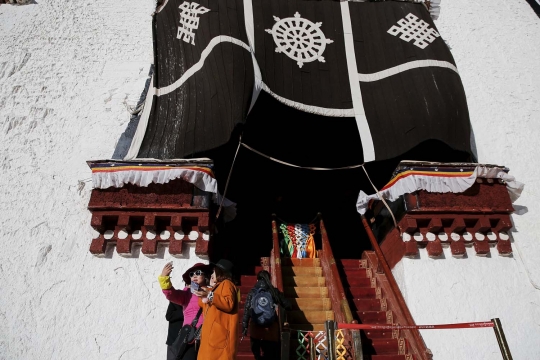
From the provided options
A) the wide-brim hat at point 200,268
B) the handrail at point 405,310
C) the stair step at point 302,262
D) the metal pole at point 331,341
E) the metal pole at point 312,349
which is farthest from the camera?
the stair step at point 302,262

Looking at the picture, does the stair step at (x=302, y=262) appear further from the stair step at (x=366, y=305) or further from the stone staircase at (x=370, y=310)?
the stair step at (x=366, y=305)

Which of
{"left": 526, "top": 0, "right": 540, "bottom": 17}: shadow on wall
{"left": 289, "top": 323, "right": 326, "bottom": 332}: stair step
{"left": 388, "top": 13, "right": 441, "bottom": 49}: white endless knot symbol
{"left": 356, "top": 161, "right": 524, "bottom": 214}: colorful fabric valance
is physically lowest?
{"left": 289, "top": 323, "right": 326, "bottom": 332}: stair step

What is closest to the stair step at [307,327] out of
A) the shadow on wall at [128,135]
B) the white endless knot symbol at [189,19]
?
the shadow on wall at [128,135]

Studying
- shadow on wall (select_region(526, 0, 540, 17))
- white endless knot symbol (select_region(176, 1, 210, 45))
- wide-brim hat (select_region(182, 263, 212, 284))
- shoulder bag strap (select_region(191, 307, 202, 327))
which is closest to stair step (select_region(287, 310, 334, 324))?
wide-brim hat (select_region(182, 263, 212, 284))

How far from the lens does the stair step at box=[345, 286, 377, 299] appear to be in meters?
5.07

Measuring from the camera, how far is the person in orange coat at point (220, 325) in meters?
3.02

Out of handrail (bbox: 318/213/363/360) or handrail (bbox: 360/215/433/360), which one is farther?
handrail (bbox: 360/215/433/360)

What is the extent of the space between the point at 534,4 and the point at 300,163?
4126 mm

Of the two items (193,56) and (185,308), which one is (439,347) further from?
(193,56)

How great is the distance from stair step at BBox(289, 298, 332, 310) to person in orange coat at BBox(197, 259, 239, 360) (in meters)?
1.64

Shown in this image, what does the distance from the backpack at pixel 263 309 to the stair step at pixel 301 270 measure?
1.35 meters

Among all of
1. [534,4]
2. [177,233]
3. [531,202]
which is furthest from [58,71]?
[534,4]

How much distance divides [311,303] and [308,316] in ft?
0.50

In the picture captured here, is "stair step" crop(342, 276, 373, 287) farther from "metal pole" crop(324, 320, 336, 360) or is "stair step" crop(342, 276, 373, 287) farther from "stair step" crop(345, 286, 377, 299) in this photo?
"metal pole" crop(324, 320, 336, 360)
